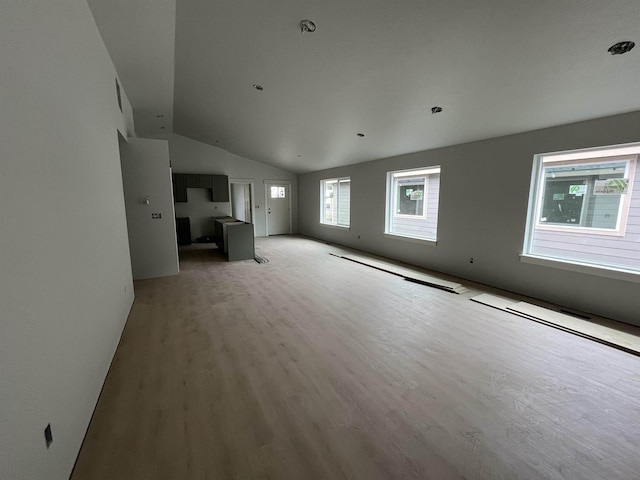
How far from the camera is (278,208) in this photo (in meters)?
→ 9.88

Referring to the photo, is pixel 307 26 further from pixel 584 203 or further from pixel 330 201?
pixel 330 201

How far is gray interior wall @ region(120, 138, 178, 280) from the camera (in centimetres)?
439

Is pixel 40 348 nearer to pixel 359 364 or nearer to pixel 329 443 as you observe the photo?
pixel 329 443

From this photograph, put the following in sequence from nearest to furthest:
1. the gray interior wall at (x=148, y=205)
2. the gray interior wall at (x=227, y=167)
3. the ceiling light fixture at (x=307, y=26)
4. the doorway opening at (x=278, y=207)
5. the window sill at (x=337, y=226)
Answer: the ceiling light fixture at (x=307, y=26), the gray interior wall at (x=148, y=205), the window sill at (x=337, y=226), the gray interior wall at (x=227, y=167), the doorway opening at (x=278, y=207)

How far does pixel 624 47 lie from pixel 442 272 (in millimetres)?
3622

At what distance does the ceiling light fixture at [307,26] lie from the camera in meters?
2.59

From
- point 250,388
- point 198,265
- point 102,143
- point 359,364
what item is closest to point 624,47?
point 359,364

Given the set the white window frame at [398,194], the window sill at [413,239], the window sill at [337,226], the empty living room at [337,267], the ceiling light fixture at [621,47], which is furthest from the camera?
the window sill at [337,226]

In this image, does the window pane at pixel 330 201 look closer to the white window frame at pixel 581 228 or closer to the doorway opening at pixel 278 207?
the doorway opening at pixel 278 207

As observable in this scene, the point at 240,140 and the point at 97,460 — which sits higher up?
the point at 240,140

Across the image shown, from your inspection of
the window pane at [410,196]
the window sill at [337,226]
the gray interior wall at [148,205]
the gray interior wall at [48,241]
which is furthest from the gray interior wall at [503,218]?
the gray interior wall at [48,241]

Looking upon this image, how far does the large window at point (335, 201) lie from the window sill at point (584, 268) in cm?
456

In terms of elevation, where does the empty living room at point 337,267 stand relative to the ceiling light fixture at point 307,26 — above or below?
below

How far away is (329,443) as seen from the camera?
1.59 metres
